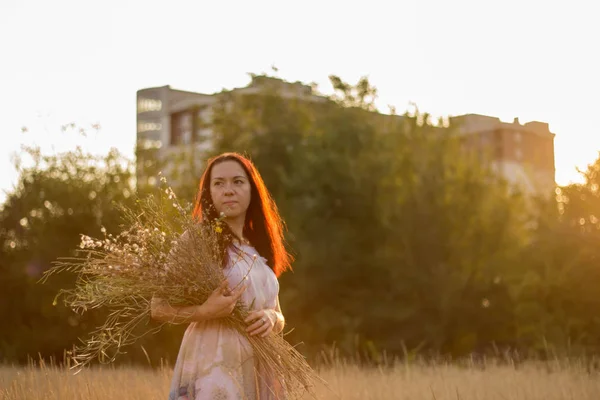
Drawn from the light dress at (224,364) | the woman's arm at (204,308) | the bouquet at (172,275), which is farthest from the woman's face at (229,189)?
the woman's arm at (204,308)

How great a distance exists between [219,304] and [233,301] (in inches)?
2.6

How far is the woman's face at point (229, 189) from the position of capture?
160 inches

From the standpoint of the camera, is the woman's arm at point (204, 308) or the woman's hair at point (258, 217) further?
the woman's hair at point (258, 217)

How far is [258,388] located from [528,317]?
9.85 metres

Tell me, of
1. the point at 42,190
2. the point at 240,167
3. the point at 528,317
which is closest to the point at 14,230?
the point at 42,190

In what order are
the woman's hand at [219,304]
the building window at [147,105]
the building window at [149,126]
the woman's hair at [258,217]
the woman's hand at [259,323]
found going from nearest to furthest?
the woman's hand at [219,304]
the woman's hand at [259,323]
the woman's hair at [258,217]
the building window at [149,126]
the building window at [147,105]

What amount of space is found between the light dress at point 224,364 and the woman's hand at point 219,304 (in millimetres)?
135

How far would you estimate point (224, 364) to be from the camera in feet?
12.1

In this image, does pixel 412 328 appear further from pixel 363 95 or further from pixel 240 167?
pixel 240 167

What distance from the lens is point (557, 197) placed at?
487 inches

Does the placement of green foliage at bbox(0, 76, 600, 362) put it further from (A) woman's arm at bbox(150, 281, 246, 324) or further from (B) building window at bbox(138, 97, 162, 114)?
(B) building window at bbox(138, 97, 162, 114)

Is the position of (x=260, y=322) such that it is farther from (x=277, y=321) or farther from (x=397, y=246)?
(x=397, y=246)

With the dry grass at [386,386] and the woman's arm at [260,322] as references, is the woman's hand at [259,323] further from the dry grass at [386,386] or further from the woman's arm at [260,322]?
the dry grass at [386,386]

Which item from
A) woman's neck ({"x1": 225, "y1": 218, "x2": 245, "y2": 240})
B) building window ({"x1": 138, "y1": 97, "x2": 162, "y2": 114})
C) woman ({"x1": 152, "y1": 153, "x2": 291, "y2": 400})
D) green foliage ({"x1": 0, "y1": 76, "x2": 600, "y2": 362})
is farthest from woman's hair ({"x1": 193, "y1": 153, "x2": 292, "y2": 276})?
building window ({"x1": 138, "y1": 97, "x2": 162, "y2": 114})
